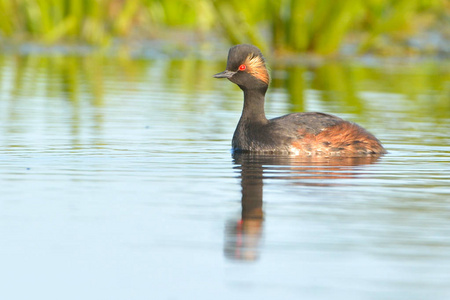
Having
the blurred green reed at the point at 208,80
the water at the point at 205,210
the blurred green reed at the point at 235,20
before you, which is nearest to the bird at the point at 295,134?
the water at the point at 205,210

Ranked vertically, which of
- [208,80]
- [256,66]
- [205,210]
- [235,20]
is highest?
[235,20]

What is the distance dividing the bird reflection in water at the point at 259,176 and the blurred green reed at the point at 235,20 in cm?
1134

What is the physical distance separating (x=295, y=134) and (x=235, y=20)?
1128 cm

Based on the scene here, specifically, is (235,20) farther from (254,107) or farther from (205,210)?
(205,210)

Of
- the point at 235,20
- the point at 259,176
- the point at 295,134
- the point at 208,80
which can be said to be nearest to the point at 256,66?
the point at 295,134

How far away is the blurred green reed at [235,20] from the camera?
21.9m

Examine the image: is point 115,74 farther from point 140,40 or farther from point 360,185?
point 360,185

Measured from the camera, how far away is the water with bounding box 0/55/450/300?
552cm

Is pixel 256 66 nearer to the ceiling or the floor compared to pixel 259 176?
nearer to the ceiling

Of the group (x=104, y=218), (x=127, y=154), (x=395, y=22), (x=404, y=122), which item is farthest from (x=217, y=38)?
(x=104, y=218)

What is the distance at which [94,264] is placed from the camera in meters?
5.77

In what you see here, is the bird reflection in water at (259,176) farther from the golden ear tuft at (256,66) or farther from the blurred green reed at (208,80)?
the blurred green reed at (208,80)

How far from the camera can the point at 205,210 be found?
736 centimetres

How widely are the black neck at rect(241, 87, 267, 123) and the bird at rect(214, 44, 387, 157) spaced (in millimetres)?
11
